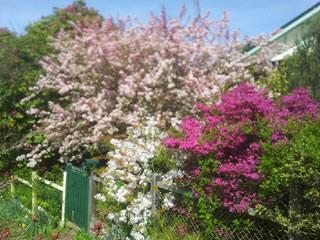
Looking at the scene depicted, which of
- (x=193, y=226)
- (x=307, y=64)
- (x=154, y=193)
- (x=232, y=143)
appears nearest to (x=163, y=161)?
(x=154, y=193)

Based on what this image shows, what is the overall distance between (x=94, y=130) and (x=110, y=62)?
154 centimetres

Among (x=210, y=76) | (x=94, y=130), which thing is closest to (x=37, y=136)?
(x=94, y=130)

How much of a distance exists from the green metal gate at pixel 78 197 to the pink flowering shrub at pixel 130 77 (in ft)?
3.72

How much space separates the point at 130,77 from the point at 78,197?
2.50 m

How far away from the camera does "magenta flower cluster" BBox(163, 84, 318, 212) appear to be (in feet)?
16.6

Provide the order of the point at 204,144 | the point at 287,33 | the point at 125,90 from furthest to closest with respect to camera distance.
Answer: the point at 287,33 < the point at 125,90 < the point at 204,144

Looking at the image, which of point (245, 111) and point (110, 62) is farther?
point (110, 62)

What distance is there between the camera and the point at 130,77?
9.42 m

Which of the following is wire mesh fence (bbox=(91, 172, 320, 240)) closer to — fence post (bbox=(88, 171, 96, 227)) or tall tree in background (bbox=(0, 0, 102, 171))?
fence post (bbox=(88, 171, 96, 227))

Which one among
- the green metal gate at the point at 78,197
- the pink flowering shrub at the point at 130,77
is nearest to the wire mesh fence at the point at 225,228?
the green metal gate at the point at 78,197

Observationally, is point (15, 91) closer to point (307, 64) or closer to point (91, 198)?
point (91, 198)

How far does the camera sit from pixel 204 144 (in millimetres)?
5465

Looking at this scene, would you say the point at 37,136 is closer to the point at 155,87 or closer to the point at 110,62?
the point at 110,62

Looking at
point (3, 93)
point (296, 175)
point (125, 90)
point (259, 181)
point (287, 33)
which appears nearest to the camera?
point (296, 175)
